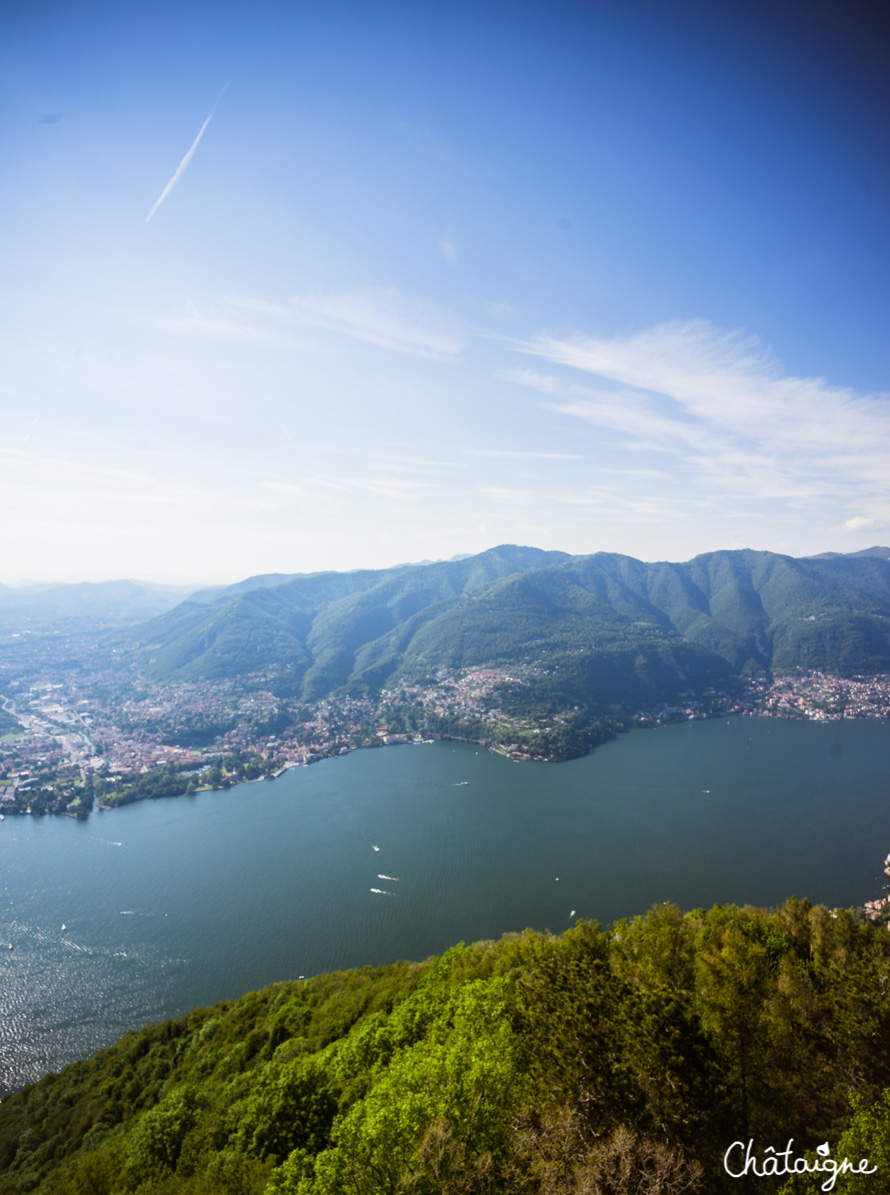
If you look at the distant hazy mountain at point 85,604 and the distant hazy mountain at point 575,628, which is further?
the distant hazy mountain at point 85,604

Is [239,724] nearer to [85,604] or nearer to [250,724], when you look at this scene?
[250,724]

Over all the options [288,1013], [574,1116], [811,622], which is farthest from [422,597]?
[574,1116]

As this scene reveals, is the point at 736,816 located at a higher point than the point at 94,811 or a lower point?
higher

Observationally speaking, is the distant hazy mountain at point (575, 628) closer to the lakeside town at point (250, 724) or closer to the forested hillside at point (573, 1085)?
the lakeside town at point (250, 724)

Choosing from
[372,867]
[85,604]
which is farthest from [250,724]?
[85,604]

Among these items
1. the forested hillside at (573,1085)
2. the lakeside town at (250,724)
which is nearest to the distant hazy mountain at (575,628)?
the lakeside town at (250,724)

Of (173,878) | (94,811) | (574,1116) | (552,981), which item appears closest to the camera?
(574,1116)

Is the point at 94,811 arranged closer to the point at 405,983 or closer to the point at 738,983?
the point at 405,983
